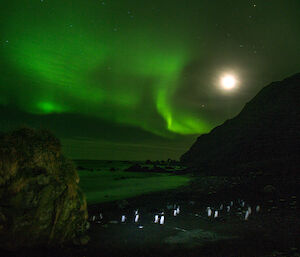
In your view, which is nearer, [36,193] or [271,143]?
[36,193]

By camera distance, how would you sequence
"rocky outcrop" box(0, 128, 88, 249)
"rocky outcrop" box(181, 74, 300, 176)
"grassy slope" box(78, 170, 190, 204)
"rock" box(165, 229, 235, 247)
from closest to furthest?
"rocky outcrop" box(0, 128, 88, 249), "rock" box(165, 229, 235, 247), "grassy slope" box(78, 170, 190, 204), "rocky outcrop" box(181, 74, 300, 176)

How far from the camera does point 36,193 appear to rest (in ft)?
30.7

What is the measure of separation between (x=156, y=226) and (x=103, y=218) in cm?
378

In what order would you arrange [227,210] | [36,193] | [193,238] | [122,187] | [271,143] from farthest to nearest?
[271,143]
[122,187]
[227,210]
[193,238]
[36,193]

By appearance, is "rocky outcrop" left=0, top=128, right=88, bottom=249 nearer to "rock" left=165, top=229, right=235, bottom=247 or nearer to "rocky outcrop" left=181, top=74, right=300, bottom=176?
"rock" left=165, top=229, right=235, bottom=247

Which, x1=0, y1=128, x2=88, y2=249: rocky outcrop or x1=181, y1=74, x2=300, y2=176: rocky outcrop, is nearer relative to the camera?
x1=0, y1=128, x2=88, y2=249: rocky outcrop

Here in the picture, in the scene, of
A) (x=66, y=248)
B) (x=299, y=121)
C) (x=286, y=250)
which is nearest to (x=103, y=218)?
(x=66, y=248)

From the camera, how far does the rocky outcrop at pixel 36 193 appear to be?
29.1ft

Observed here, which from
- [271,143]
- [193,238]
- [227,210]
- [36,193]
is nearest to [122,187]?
[227,210]

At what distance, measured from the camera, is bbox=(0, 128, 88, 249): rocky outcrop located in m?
8.88

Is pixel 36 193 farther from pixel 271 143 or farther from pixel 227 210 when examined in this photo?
pixel 271 143

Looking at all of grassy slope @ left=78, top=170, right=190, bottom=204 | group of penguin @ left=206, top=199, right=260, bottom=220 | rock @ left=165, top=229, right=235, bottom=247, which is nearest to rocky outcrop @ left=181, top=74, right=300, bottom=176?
grassy slope @ left=78, top=170, right=190, bottom=204

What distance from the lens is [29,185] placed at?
365 inches

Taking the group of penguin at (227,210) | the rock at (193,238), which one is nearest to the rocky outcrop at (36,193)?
the rock at (193,238)
